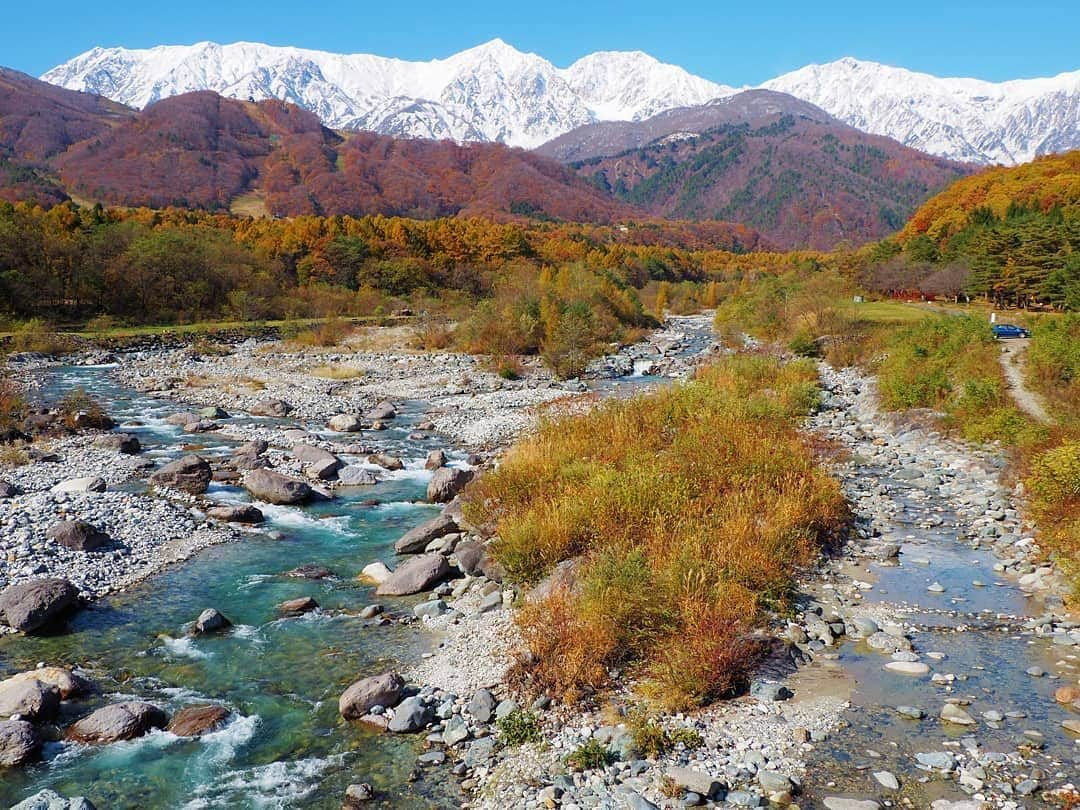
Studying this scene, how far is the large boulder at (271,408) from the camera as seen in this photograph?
92.5ft

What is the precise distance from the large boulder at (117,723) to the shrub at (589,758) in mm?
4878

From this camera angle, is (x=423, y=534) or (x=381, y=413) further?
(x=381, y=413)

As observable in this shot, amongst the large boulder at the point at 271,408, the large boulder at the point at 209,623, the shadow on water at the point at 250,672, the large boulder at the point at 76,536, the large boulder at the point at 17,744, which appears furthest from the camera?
the large boulder at the point at 271,408

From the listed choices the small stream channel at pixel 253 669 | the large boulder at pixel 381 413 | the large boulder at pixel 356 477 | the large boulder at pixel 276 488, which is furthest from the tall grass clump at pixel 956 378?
the large boulder at pixel 276 488

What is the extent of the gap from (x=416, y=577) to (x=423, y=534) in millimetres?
1943

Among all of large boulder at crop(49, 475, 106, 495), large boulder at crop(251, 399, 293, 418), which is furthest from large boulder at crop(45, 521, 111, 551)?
large boulder at crop(251, 399, 293, 418)

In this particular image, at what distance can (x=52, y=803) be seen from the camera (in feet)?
23.9

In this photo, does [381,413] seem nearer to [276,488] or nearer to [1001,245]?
[276,488]

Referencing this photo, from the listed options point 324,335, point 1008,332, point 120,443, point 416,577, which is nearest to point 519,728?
point 416,577

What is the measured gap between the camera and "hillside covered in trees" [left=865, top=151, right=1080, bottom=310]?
160 feet

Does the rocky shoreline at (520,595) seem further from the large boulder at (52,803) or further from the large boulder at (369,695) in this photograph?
the large boulder at (52,803)

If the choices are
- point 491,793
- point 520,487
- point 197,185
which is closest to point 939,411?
point 520,487

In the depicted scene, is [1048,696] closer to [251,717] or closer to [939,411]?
[251,717]

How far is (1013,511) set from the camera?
15.9m
